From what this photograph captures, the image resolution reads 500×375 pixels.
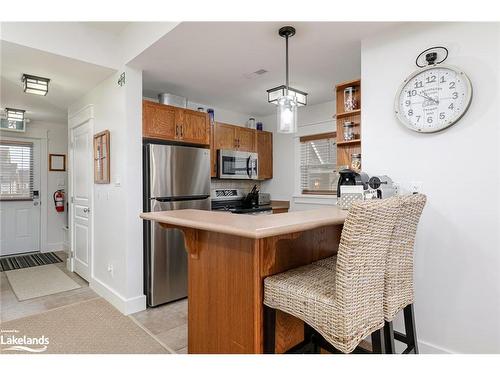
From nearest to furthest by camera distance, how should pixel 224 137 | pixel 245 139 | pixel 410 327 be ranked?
pixel 410 327 < pixel 224 137 < pixel 245 139

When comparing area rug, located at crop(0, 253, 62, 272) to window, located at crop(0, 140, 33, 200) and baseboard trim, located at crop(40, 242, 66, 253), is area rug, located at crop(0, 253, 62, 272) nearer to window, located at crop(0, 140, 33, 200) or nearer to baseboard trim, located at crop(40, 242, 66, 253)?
baseboard trim, located at crop(40, 242, 66, 253)

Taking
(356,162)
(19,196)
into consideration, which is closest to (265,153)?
Answer: (356,162)

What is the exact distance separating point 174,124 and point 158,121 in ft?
0.63

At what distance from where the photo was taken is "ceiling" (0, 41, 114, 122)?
2580 millimetres

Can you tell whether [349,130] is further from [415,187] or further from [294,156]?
[294,156]

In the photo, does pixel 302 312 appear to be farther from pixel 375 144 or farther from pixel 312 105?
pixel 312 105

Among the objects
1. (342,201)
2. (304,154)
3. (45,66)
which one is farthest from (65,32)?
(304,154)

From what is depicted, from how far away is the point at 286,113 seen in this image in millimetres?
2104

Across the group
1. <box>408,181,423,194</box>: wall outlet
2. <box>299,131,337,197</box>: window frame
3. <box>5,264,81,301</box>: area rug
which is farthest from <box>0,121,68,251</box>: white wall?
<box>408,181,423,194</box>: wall outlet

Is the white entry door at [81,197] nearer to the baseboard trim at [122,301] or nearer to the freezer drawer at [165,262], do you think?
the baseboard trim at [122,301]

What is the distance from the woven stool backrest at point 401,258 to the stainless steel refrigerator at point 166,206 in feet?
7.31

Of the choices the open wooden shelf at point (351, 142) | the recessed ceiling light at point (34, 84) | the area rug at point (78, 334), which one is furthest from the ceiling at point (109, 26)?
the area rug at point (78, 334)

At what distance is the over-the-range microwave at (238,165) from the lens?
160 inches

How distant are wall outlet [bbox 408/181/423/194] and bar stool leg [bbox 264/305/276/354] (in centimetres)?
129
